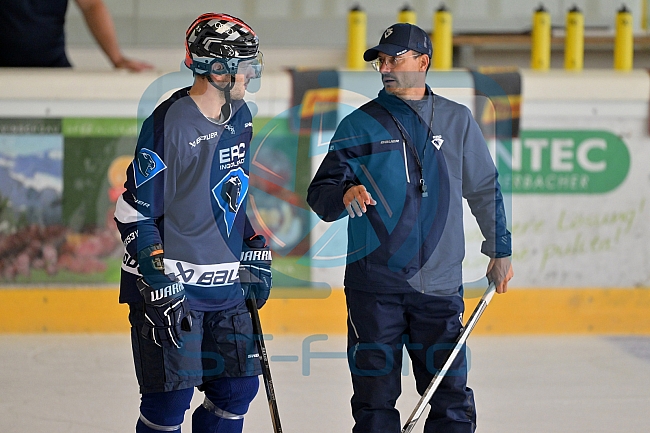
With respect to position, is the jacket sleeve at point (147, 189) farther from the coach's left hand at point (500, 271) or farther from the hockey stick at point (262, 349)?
the coach's left hand at point (500, 271)

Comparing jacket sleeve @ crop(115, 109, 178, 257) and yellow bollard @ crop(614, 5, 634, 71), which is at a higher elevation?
yellow bollard @ crop(614, 5, 634, 71)

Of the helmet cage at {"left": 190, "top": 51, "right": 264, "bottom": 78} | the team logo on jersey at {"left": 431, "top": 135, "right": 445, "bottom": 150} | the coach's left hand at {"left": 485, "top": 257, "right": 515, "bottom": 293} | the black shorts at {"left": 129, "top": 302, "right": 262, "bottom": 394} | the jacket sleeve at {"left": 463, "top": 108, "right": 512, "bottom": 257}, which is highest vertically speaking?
the helmet cage at {"left": 190, "top": 51, "right": 264, "bottom": 78}

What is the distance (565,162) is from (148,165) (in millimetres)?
2965

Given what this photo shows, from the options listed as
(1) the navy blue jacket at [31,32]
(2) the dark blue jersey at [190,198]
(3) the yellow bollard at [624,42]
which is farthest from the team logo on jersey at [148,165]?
(3) the yellow bollard at [624,42]

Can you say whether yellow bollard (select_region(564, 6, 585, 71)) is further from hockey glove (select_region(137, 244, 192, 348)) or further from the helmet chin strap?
hockey glove (select_region(137, 244, 192, 348))

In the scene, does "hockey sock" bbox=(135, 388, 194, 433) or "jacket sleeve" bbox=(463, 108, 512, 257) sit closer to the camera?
"hockey sock" bbox=(135, 388, 194, 433)

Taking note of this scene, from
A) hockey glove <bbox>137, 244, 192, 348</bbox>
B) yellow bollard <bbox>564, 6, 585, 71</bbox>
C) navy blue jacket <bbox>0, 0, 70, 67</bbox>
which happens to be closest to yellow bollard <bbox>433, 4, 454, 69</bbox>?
yellow bollard <bbox>564, 6, 585, 71</bbox>

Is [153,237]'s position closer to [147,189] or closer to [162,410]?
[147,189]

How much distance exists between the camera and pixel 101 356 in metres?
4.20

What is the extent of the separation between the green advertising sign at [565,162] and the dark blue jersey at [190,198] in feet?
8.29

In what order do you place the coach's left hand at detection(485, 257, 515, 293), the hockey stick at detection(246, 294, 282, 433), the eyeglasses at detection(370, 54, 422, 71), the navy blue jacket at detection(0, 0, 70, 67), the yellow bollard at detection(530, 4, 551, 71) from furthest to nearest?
the yellow bollard at detection(530, 4, 551, 71) < the navy blue jacket at detection(0, 0, 70, 67) < the coach's left hand at detection(485, 257, 515, 293) < the eyeglasses at detection(370, 54, 422, 71) < the hockey stick at detection(246, 294, 282, 433)

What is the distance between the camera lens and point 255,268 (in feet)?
8.04

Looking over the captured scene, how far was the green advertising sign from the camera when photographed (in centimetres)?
464

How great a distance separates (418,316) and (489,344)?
206 cm
